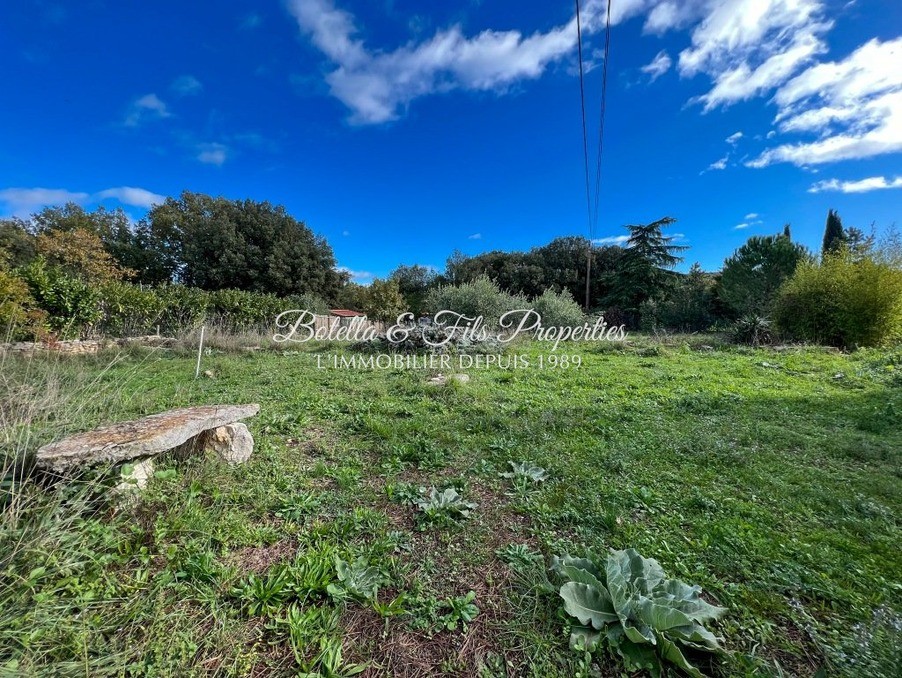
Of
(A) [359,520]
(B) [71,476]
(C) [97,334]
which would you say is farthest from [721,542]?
(C) [97,334]

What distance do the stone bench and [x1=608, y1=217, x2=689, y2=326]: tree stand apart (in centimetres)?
2021

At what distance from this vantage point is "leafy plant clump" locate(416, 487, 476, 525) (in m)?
2.11

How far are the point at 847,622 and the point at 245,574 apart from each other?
106 inches

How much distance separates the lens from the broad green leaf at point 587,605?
1.41m

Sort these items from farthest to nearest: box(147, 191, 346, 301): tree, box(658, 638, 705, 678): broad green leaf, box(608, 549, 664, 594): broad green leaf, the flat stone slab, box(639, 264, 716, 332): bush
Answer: box(147, 191, 346, 301): tree
box(639, 264, 716, 332): bush
the flat stone slab
box(608, 549, 664, 594): broad green leaf
box(658, 638, 705, 678): broad green leaf

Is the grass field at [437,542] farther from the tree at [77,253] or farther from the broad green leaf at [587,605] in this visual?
the tree at [77,253]

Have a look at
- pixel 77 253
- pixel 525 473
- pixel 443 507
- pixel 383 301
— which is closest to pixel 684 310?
pixel 383 301

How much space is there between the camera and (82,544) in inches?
61.4

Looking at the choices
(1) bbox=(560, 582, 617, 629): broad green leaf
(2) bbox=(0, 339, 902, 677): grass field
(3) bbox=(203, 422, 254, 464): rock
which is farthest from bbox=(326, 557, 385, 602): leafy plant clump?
(3) bbox=(203, 422, 254, 464): rock

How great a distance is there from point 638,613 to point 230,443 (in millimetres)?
2847

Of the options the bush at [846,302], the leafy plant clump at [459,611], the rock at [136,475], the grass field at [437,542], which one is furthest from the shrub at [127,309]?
the bush at [846,302]

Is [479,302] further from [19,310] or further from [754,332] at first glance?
[19,310]

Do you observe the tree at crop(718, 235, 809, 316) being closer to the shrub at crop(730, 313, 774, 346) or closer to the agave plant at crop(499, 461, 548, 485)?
the shrub at crop(730, 313, 774, 346)

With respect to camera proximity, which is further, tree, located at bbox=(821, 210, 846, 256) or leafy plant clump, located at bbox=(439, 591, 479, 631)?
tree, located at bbox=(821, 210, 846, 256)
